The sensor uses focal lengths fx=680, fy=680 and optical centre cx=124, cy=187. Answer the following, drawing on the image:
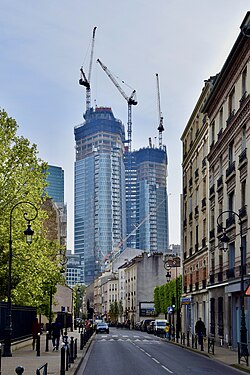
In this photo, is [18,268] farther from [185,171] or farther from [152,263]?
[152,263]

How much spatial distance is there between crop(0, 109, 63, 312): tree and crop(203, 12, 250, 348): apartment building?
36.1 feet

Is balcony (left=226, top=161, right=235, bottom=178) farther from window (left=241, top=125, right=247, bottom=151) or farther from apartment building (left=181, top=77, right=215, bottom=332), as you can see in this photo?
apartment building (left=181, top=77, right=215, bottom=332)

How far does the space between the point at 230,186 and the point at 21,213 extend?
1390 centimetres

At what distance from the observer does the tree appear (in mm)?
40094

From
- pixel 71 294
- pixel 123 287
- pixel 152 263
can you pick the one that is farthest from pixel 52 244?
pixel 123 287

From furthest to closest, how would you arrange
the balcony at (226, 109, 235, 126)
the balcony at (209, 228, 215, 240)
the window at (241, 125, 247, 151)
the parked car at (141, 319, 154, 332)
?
the parked car at (141, 319, 154, 332) < the balcony at (209, 228, 215, 240) < the balcony at (226, 109, 235, 126) < the window at (241, 125, 247, 151)

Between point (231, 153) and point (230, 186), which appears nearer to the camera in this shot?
point (230, 186)

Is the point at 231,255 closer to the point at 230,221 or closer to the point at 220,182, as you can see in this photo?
the point at 230,221

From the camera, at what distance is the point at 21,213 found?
40.8 meters

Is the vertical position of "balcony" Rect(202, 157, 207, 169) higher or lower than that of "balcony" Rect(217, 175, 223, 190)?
higher

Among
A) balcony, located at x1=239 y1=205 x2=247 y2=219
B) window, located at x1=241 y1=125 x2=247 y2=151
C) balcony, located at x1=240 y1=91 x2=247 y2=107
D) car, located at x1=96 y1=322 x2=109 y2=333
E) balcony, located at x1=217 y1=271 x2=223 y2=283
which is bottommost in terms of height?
car, located at x1=96 y1=322 x2=109 y2=333

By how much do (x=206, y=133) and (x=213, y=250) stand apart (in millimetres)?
10589

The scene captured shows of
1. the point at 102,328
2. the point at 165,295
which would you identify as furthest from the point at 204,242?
the point at 165,295

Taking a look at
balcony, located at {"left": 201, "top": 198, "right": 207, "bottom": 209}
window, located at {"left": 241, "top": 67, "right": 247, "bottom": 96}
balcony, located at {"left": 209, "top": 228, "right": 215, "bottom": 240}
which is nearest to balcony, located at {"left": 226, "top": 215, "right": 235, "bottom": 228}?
balcony, located at {"left": 209, "top": 228, "right": 215, "bottom": 240}
